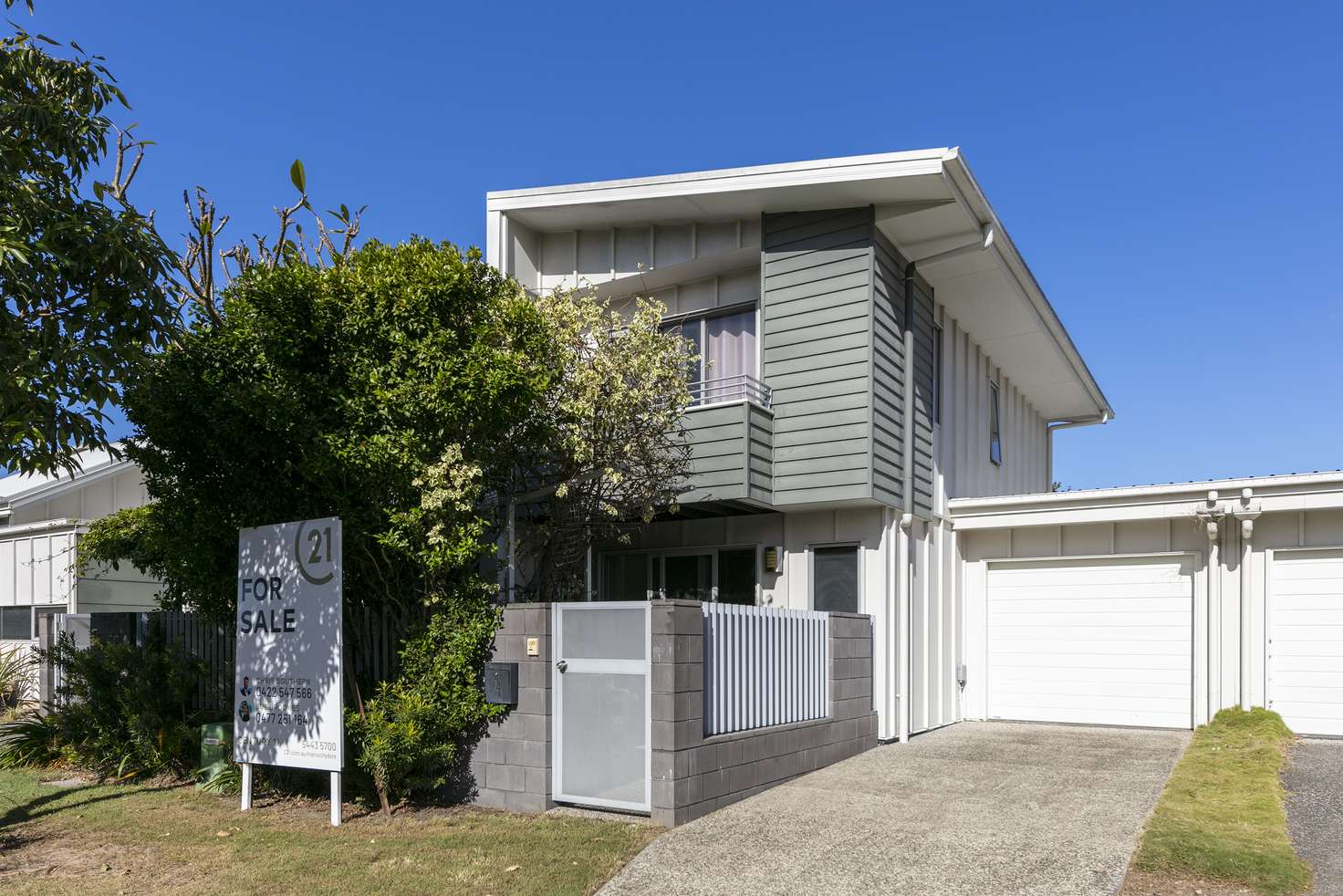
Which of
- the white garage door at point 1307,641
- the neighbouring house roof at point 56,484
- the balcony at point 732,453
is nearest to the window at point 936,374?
the balcony at point 732,453

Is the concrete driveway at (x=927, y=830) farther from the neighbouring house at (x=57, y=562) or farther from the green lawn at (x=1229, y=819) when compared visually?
the neighbouring house at (x=57, y=562)

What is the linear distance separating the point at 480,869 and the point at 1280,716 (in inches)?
393

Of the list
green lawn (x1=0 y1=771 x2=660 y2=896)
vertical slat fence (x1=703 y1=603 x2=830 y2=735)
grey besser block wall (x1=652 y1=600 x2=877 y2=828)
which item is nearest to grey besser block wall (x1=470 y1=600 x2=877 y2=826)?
grey besser block wall (x1=652 y1=600 x2=877 y2=828)

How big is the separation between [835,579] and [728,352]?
313 centimetres

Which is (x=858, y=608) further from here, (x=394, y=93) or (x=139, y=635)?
(x=394, y=93)

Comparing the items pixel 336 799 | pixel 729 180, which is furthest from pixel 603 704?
pixel 729 180

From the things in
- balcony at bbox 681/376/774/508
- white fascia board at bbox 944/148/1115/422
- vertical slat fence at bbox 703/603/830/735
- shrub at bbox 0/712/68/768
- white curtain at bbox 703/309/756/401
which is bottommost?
shrub at bbox 0/712/68/768

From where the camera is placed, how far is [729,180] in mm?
12062

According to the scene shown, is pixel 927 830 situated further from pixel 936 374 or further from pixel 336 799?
pixel 936 374

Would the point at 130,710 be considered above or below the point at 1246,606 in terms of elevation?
below

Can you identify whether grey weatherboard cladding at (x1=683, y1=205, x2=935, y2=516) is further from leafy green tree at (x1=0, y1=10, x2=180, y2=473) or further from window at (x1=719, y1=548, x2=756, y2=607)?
leafy green tree at (x1=0, y1=10, x2=180, y2=473)

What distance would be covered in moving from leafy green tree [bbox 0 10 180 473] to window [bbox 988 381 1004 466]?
12.2 meters

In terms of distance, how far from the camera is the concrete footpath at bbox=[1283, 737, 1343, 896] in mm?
6715

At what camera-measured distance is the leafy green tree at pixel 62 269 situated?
7285 mm
